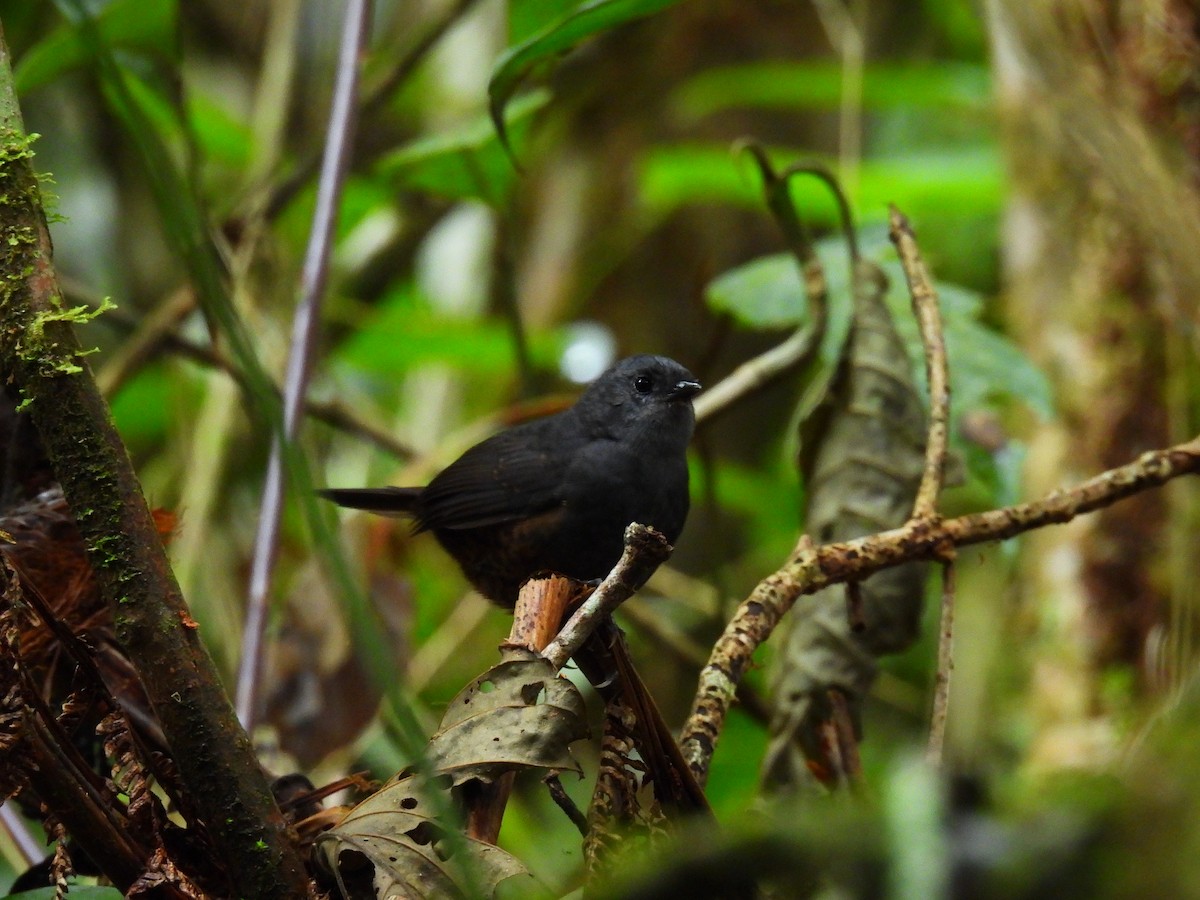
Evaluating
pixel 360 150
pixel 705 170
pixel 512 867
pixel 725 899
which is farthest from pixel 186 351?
pixel 725 899

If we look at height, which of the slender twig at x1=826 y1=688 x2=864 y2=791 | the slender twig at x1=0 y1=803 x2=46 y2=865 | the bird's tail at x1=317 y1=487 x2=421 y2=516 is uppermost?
the bird's tail at x1=317 y1=487 x2=421 y2=516

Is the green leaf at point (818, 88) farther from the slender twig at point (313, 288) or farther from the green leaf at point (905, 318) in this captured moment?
the slender twig at point (313, 288)

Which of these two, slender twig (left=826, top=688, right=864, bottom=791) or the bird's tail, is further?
Answer: the bird's tail

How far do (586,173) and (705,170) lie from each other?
908 mm

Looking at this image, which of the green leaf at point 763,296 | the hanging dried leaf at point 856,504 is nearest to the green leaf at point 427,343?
the green leaf at point 763,296

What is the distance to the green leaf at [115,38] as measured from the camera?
2.75 meters

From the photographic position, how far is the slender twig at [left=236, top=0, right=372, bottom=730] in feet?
7.48

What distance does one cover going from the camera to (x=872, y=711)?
4926 mm

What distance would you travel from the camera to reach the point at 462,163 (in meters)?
3.20

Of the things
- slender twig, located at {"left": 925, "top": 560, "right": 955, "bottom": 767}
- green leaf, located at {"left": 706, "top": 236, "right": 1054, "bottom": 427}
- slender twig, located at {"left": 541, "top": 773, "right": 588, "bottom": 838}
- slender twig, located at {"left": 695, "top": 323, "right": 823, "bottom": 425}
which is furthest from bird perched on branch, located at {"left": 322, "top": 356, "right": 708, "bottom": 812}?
slender twig, located at {"left": 541, "top": 773, "right": 588, "bottom": 838}

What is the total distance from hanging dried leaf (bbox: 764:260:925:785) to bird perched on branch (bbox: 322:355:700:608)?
54 cm

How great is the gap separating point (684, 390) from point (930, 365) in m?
1.12

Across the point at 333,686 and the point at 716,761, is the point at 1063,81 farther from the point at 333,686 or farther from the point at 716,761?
the point at 333,686

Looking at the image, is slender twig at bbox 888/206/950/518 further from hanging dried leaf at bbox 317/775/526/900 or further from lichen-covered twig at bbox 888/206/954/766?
hanging dried leaf at bbox 317/775/526/900
